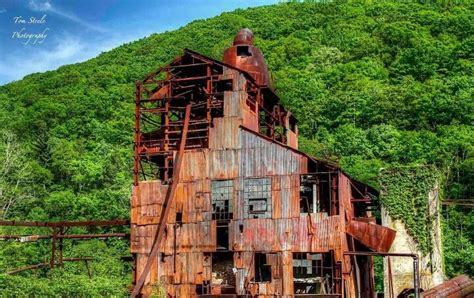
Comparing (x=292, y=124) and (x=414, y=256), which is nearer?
(x=414, y=256)

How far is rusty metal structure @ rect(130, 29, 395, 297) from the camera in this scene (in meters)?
29.2

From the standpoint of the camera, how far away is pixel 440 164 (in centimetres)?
6322

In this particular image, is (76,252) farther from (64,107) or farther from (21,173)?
(64,107)

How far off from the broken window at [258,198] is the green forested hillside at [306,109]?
20381 mm

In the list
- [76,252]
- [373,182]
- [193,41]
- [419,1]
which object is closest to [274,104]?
[373,182]

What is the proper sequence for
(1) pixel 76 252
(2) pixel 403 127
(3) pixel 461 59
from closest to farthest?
(1) pixel 76 252 → (2) pixel 403 127 → (3) pixel 461 59

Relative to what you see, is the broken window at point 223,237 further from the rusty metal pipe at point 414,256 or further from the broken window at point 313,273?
the rusty metal pipe at point 414,256

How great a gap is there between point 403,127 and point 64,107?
134ft

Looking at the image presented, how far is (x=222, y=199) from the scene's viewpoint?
30.5 m

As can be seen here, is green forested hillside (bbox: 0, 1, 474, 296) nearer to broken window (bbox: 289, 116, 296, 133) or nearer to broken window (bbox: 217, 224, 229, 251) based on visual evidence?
broken window (bbox: 289, 116, 296, 133)

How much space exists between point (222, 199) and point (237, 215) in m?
1.07

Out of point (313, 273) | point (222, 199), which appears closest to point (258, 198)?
point (222, 199)

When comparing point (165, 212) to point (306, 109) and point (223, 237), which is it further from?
point (306, 109)

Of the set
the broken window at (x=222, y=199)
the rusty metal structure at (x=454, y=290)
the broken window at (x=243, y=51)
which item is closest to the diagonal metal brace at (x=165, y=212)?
the broken window at (x=222, y=199)
